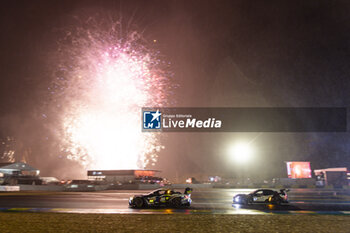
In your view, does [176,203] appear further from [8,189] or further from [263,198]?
[8,189]

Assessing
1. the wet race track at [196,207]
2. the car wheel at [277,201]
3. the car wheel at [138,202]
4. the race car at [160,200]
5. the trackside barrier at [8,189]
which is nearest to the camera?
the wet race track at [196,207]

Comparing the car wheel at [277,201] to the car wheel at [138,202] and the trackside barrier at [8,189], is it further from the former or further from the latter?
the trackside barrier at [8,189]

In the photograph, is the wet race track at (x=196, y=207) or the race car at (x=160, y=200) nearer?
the wet race track at (x=196, y=207)

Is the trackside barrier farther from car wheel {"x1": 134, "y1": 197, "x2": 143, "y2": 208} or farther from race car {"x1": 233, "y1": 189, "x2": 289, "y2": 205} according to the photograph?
race car {"x1": 233, "y1": 189, "x2": 289, "y2": 205}

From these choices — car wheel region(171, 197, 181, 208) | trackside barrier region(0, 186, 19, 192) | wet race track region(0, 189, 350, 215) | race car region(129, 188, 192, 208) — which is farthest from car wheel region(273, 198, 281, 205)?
trackside barrier region(0, 186, 19, 192)

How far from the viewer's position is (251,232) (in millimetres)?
9672

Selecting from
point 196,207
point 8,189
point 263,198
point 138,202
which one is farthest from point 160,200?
point 8,189

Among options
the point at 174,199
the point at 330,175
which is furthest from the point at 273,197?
the point at 330,175

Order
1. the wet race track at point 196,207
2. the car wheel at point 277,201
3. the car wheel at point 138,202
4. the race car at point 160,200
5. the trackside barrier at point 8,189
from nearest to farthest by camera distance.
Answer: the wet race track at point 196,207 → the car wheel at point 138,202 → the race car at point 160,200 → the car wheel at point 277,201 → the trackside barrier at point 8,189

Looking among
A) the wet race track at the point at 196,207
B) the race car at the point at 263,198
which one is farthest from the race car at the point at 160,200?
the race car at the point at 263,198

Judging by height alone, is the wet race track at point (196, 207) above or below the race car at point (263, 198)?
below

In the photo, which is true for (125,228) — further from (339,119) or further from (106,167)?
(106,167)

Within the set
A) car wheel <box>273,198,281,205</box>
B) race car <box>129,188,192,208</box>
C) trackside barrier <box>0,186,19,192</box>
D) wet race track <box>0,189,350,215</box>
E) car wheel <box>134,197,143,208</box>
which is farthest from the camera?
trackside barrier <box>0,186,19,192</box>

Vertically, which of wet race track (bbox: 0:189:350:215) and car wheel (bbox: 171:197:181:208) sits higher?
car wheel (bbox: 171:197:181:208)
